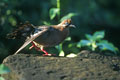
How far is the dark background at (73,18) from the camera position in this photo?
7.49 meters

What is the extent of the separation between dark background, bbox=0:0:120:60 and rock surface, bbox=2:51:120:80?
77.3 inches

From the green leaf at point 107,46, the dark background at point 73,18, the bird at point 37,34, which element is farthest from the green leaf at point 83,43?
the dark background at point 73,18

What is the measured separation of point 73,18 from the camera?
8898 mm

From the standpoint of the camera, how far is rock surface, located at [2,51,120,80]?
4395mm

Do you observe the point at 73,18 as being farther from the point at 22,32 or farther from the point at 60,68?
the point at 60,68

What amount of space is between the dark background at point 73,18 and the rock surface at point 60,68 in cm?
196

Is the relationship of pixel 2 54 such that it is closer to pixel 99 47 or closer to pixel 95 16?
pixel 99 47

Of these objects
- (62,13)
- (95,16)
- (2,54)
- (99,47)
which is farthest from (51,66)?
(95,16)

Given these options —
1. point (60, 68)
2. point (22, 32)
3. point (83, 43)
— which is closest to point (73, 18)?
point (83, 43)

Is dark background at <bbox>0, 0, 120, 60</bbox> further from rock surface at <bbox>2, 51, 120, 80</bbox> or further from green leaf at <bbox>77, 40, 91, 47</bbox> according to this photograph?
rock surface at <bbox>2, 51, 120, 80</bbox>

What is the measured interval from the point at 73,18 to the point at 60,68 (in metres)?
4.39

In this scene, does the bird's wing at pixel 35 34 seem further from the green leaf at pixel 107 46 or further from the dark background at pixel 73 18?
the dark background at pixel 73 18

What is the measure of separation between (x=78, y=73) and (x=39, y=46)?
132 centimetres

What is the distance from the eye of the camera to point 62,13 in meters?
8.14
